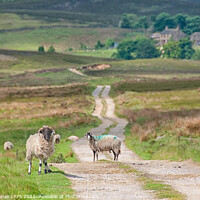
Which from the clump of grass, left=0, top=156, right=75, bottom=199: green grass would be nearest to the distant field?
the clump of grass

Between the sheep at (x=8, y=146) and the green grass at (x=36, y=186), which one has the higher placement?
the green grass at (x=36, y=186)

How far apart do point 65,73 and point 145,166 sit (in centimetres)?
14588

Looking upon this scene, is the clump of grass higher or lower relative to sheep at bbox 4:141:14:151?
higher

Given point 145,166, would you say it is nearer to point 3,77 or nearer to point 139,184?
point 139,184

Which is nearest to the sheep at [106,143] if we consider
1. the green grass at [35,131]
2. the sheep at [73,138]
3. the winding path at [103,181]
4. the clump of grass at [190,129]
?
the green grass at [35,131]

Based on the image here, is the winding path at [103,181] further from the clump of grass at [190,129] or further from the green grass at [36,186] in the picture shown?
the clump of grass at [190,129]

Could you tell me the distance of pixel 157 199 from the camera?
1429 cm

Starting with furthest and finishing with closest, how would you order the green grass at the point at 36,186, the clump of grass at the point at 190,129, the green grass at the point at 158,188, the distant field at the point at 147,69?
1. the distant field at the point at 147,69
2. the clump of grass at the point at 190,129
3. the green grass at the point at 158,188
4. the green grass at the point at 36,186

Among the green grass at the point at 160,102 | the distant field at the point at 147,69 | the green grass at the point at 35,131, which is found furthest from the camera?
the distant field at the point at 147,69

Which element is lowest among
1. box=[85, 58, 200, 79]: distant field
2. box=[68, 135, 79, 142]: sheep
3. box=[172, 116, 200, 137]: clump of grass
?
box=[85, 58, 200, 79]: distant field

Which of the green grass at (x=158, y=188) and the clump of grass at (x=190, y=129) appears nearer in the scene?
the green grass at (x=158, y=188)

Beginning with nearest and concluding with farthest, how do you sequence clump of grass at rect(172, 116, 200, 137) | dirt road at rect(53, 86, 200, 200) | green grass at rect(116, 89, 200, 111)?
dirt road at rect(53, 86, 200, 200)
clump of grass at rect(172, 116, 200, 137)
green grass at rect(116, 89, 200, 111)

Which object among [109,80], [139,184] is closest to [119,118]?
[139,184]

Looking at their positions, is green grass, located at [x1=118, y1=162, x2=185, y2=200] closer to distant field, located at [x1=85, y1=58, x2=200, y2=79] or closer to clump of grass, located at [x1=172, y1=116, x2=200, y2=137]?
clump of grass, located at [x1=172, y1=116, x2=200, y2=137]
